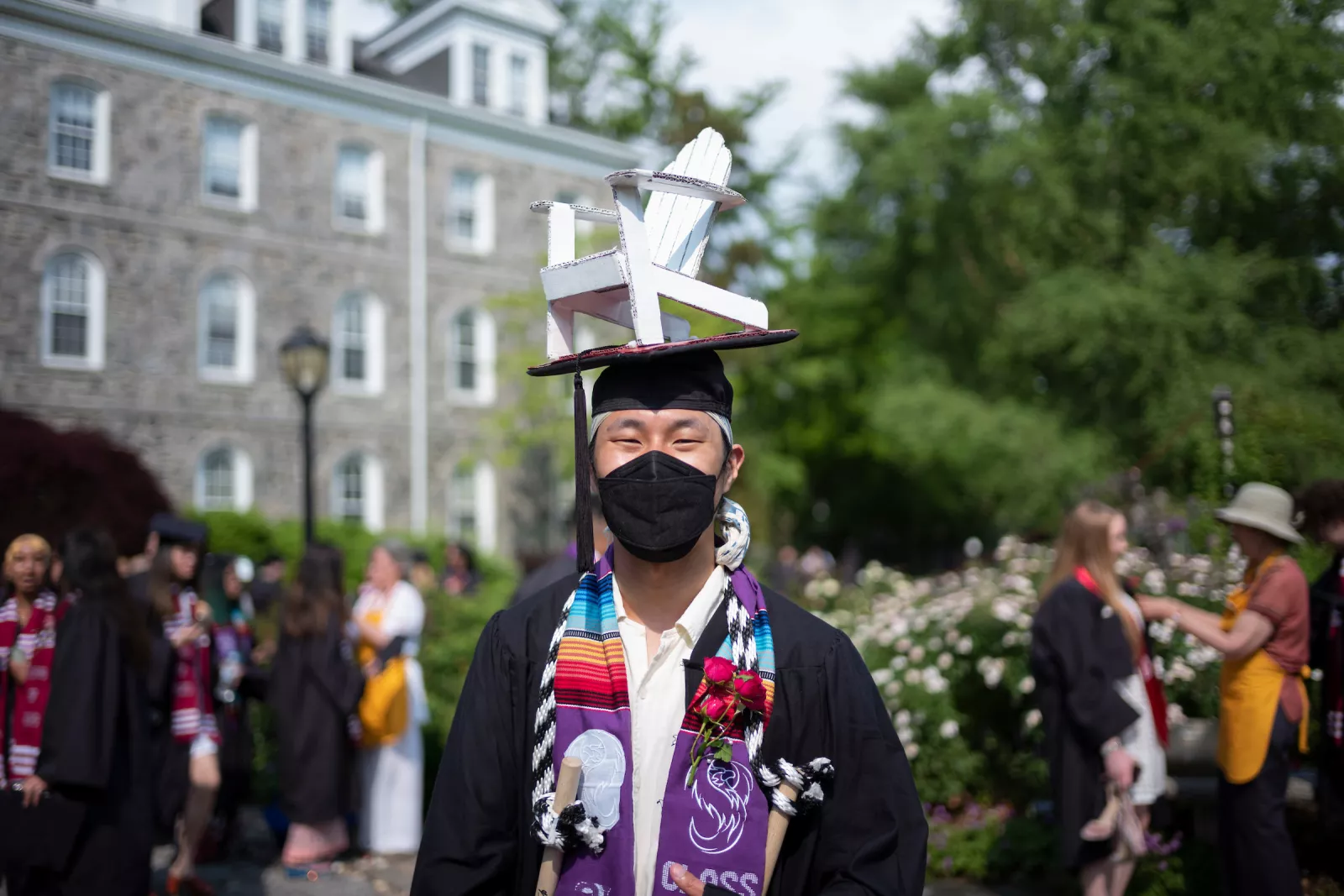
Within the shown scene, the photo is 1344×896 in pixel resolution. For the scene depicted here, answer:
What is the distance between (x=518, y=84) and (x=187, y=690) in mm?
22042

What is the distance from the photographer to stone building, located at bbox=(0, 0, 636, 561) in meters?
17.8

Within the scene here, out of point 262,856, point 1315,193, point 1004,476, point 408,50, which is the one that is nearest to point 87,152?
point 408,50

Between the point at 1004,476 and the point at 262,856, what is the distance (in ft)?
58.8

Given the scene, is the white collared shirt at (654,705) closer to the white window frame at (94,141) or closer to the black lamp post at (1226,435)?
the black lamp post at (1226,435)

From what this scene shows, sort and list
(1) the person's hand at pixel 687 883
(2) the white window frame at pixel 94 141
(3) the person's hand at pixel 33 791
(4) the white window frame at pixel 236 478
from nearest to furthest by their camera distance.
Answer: (1) the person's hand at pixel 687 883 < (3) the person's hand at pixel 33 791 < (2) the white window frame at pixel 94 141 < (4) the white window frame at pixel 236 478

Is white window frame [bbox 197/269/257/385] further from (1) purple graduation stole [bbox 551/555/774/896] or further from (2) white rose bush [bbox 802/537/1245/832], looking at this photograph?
(1) purple graduation stole [bbox 551/555/774/896]

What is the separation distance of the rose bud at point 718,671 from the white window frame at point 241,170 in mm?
20227

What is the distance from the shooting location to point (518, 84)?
2605 centimetres

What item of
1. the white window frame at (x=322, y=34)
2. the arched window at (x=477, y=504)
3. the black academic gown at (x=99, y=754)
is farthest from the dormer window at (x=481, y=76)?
the black academic gown at (x=99, y=754)

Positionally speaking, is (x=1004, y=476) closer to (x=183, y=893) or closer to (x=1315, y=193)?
(x=1315, y=193)

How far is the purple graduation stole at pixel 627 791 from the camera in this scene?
2312mm

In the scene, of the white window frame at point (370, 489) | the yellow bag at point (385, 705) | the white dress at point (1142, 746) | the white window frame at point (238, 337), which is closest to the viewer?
the white dress at point (1142, 746)

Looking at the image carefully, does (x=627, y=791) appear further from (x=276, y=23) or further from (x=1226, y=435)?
(x=276, y=23)

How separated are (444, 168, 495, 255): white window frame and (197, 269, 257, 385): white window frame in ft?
15.5
